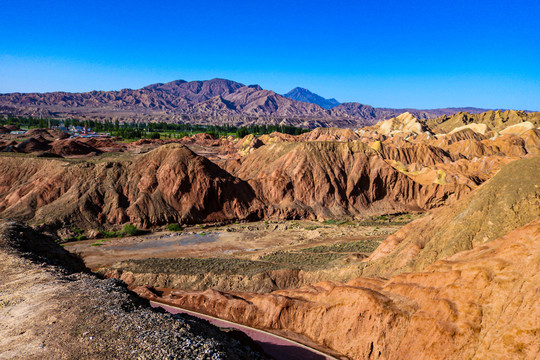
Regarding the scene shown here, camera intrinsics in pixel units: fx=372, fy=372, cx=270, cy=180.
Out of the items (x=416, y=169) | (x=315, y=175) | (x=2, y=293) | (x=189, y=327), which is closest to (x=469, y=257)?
(x=189, y=327)

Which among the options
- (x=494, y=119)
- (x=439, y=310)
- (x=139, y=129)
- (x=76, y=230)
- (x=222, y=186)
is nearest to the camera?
(x=439, y=310)

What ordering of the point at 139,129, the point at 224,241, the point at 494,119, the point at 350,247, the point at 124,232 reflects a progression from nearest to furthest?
1. the point at 350,247
2. the point at 224,241
3. the point at 124,232
4. the point at 494,119
5. the point at 139,129

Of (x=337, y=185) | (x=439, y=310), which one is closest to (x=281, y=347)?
(x=439, y=310)

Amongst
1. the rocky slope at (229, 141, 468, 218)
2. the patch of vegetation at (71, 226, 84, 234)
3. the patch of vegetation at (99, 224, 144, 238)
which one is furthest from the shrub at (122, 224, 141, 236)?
the rocky slope at (229, 141, 468, 218)

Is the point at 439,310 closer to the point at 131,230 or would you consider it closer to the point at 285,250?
the point at 285,250

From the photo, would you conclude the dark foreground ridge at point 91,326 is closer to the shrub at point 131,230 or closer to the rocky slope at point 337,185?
the shrub at point 131,230

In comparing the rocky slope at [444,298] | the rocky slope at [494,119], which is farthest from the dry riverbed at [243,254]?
the rocky slope at [494,119]
